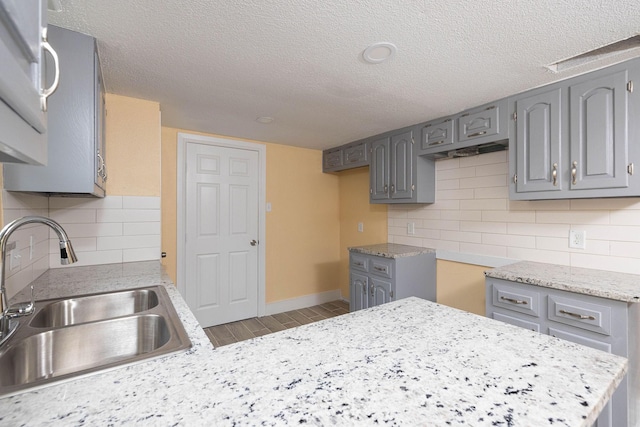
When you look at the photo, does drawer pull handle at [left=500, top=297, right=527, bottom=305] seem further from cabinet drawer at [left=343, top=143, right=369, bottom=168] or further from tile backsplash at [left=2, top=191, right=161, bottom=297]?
tile backsplash at [left=2, top=191, right=161, bottom=297]

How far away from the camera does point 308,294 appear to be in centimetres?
401

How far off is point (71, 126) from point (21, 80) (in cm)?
136

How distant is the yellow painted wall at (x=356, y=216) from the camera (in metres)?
3.66

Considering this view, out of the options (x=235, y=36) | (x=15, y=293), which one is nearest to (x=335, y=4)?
(x=235, y=36)

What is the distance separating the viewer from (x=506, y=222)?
2416 millimetres

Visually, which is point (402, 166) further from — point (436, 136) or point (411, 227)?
point (411, 227)

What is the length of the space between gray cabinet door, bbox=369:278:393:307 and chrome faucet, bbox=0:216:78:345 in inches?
90.0

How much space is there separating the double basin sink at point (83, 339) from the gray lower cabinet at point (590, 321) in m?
1.94

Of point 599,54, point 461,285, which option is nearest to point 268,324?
point 461,285

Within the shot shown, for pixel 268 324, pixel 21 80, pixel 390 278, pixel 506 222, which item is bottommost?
pixel 268 324

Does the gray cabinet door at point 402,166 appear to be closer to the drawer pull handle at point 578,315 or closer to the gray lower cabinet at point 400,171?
the gray lower cabinet at point 400,171

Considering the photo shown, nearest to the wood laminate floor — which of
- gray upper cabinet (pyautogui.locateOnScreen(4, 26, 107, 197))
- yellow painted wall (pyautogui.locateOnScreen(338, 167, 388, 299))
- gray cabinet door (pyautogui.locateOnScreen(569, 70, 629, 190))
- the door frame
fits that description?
the door frame

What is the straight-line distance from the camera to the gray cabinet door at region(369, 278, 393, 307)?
269 centimetres

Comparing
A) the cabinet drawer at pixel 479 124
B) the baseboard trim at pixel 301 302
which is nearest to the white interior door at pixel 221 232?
the baseboard trim at pixel 301 302
